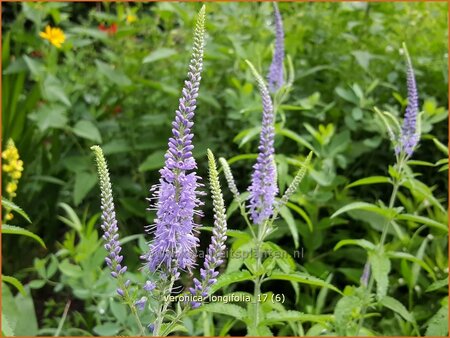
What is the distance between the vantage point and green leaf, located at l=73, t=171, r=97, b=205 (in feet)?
13.9

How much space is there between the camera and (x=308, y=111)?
4.31 metres

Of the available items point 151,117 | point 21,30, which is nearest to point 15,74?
point 21,30

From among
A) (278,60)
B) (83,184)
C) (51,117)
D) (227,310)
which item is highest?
(278,60)

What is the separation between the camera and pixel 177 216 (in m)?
1.69

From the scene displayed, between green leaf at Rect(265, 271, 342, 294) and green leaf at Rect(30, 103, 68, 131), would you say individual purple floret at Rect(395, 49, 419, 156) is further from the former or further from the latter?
green leaf at Rect(30, 103, 68, 131)

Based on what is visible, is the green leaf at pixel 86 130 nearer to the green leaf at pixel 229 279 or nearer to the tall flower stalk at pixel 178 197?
the green leaf at pixel 229 279

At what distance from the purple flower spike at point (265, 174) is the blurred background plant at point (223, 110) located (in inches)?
58.5

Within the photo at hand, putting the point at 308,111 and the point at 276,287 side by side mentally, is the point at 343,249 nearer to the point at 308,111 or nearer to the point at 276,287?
the point at 276,287

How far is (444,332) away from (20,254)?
2878 mm

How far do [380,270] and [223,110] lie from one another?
2.32 m

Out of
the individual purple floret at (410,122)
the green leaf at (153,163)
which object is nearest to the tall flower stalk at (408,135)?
the individual purple floret at (410,122)

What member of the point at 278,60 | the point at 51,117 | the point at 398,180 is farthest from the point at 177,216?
the point at 51,117

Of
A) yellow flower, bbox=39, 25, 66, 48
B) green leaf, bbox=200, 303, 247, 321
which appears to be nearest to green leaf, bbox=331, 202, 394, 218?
green leaf, bbox=200, 303, 247, 321

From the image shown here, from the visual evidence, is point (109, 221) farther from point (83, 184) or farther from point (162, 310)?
point (83, 184)
